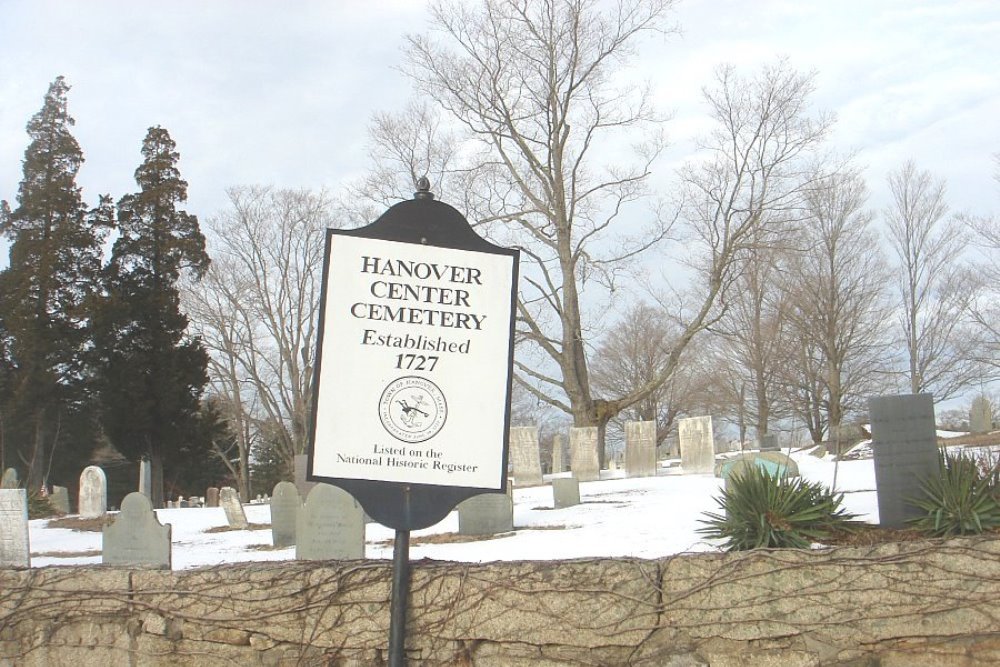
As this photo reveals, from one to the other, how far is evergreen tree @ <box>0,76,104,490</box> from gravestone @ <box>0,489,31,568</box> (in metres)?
22.8

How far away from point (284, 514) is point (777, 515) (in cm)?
843

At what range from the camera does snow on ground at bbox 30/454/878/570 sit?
841 cm

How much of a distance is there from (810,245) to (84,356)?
87.9 ft

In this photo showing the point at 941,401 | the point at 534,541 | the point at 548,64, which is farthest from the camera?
the point at 941,401

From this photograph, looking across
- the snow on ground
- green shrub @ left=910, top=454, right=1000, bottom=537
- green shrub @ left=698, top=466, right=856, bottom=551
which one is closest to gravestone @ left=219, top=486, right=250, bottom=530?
the snow on ground

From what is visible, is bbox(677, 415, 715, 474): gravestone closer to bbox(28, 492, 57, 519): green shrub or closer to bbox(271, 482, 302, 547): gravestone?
bbox(271, 482, 302, 547): gravestone

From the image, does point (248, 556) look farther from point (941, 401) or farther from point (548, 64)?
point (941, 401)

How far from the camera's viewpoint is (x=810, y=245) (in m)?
30.2

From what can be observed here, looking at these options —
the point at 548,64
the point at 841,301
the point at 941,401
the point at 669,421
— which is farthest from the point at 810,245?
the point at 669,421

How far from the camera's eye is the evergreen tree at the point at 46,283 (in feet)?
102

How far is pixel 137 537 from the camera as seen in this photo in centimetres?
951

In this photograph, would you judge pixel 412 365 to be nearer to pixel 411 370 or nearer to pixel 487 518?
pixel 411 370

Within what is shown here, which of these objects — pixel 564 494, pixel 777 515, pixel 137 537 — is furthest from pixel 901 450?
pixel 564 494

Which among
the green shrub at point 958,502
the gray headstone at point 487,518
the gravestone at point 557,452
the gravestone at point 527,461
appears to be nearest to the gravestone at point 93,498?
the gravestone at point 527,461
